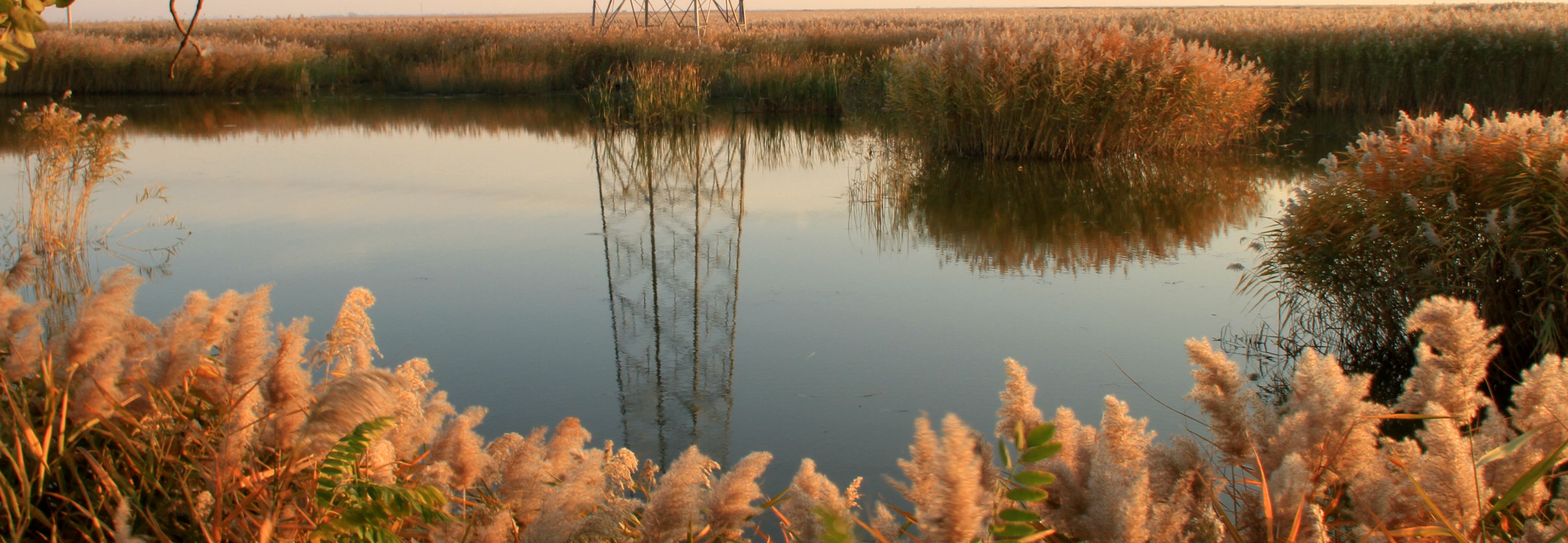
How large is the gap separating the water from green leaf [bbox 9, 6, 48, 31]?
170 centimetres

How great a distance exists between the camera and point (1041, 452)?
1.03 meters

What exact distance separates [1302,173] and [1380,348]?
197 inches

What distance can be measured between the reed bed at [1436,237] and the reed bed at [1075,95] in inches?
184

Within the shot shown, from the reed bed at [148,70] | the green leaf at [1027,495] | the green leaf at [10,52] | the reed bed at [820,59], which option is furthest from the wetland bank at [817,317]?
the reed bed at [148,70]

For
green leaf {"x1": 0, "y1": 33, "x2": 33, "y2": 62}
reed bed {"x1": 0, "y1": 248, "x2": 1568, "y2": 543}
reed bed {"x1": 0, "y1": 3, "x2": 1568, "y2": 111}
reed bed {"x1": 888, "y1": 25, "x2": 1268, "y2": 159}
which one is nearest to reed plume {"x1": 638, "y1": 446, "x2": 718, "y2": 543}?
reed bed {"x1": 0, "y1": 248, "x2": 1568, "y2": 543}

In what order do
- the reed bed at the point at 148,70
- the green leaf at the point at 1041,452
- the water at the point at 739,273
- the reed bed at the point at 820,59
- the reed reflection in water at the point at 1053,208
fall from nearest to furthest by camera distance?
the green leaf at the point at 1041,452
the water at the point at 739,273
the reed reflection in water at the point at 1053,208
the reed bed at the point at 820,59
the reed bed at the point at 148,70

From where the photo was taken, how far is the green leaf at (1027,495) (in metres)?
1.05

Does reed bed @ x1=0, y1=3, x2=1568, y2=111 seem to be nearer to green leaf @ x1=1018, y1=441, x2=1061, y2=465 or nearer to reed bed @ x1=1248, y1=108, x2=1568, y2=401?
reed bed @ x1=1248, y1=108, x2=1568, y2=401

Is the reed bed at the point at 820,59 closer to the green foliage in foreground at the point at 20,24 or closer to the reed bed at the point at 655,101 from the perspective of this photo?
the reed bed at the point at 655,101

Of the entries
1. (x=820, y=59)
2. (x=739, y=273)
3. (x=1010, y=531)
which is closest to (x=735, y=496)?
(x=1010, y=531)

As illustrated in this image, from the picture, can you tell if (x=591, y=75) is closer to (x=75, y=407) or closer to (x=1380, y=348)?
(x=1380, y=348)

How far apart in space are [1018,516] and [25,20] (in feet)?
4.94

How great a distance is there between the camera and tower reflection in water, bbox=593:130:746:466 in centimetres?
315

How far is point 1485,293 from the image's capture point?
10.7ft
